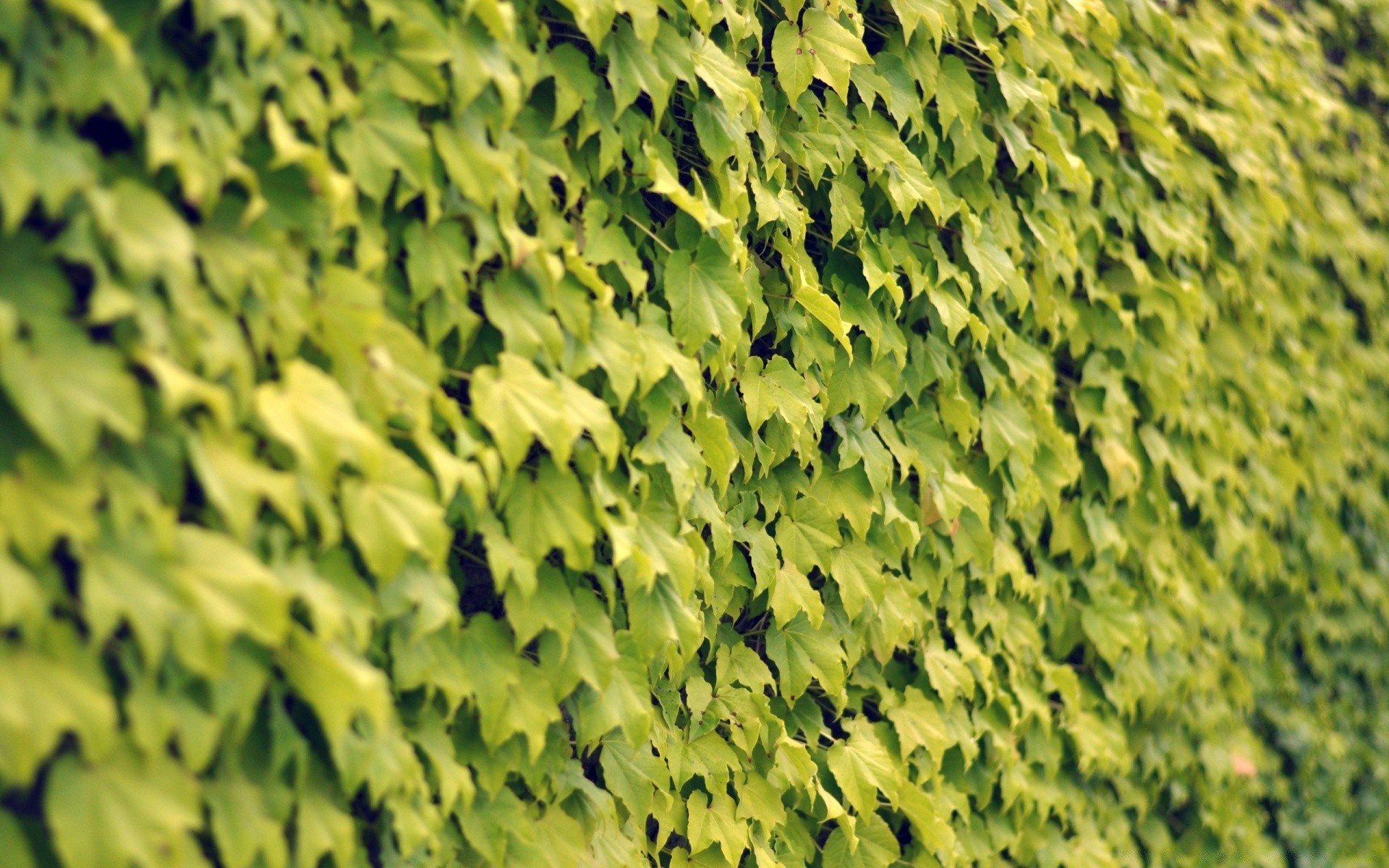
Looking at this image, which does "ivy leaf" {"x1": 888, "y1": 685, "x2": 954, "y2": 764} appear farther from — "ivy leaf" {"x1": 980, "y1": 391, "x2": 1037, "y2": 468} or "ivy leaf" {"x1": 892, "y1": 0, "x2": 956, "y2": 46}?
"ivy leaf" {"x1": 892, "y1": 0, "x2": 956, "y2": 46}

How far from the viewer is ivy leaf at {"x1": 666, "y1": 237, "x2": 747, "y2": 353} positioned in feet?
6.64

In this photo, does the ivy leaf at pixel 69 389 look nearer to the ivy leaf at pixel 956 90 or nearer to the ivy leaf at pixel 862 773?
the ivy leaf at pixel 862 773

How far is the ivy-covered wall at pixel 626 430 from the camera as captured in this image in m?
1.23

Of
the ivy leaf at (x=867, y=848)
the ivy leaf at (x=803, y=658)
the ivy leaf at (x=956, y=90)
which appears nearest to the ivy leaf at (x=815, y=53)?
the ivy leaf at (x=956, y=90)

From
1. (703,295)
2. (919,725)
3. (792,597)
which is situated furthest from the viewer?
(919,725)

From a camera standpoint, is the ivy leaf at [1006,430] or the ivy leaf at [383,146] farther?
the ivy leaf at [1006,430]

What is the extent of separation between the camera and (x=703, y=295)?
2.04 metres

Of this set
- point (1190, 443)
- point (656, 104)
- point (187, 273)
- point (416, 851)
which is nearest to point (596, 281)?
point (656, 104)

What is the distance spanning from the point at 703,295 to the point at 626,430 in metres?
0.29

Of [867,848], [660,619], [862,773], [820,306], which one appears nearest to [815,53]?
[820,306]

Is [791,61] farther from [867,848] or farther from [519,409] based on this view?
[867,848]

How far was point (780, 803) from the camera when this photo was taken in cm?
230

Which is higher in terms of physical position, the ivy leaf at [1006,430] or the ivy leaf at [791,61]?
the ivy leaf at [791,61]

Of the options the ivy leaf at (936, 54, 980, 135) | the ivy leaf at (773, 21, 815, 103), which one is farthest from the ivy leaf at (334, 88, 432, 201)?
the ivy leaf at (936, 54, 980, 135)
